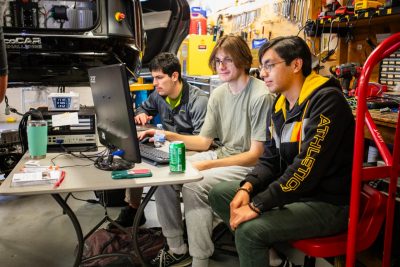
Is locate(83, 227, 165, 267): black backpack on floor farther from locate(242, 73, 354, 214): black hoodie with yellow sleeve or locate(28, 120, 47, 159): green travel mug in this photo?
locate(242, 73, 354, 214): black hoodie with yellow sleeve

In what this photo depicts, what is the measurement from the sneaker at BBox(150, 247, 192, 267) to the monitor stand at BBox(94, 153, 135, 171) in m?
0.67

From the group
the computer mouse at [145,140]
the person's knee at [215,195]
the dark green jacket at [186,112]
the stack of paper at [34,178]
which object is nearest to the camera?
the stack of paper at [34,178]

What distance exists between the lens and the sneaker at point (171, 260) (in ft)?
6.86

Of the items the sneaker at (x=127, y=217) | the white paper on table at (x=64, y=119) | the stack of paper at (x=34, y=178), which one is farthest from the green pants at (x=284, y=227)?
the sneaker at (x=127, y=217)

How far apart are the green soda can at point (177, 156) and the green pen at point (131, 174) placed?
0.37 ft

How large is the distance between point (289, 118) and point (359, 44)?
177 centimetres

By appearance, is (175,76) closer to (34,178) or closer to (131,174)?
(131,174)

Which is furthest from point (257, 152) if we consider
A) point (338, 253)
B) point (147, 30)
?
point (147, 30)

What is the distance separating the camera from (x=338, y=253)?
1.47 m

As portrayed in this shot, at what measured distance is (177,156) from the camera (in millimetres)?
1614

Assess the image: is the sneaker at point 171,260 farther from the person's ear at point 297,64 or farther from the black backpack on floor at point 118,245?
the person's ear at point 297,64

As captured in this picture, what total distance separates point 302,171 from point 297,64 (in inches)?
19.5

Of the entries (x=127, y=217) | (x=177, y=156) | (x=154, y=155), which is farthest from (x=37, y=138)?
(x=127, y=217)

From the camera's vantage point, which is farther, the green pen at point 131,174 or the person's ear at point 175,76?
the person's ear at point 175,76
